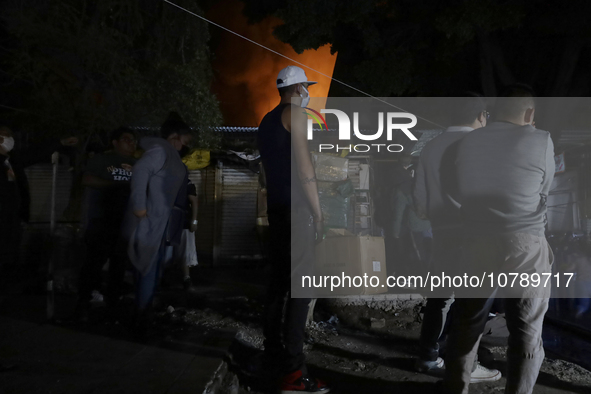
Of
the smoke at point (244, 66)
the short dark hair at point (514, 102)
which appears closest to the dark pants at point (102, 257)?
the short dark hair at point (514, 102)

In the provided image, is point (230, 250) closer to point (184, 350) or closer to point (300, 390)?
point (184, 350)

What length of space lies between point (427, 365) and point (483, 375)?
15.2 inches

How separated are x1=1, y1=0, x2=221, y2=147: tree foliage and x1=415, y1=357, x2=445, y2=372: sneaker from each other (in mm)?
7194

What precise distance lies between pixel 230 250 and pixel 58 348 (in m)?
7.47

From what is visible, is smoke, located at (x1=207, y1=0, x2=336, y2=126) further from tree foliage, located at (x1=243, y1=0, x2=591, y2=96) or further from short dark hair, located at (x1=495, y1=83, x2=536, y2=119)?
short dark hair, located at (x1=495, y1=83, x2=536, y2=119)

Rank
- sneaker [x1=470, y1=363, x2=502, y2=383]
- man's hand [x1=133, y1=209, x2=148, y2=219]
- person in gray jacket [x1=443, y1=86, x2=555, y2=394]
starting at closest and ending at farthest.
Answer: person in gray jacket [x1=443, y1=86, x2=555, y2=394] → sneaker [x1=470, y1=363, x2=502, y2=383] → man's hand [x1=133, y1=209, x2=148, y2=219]

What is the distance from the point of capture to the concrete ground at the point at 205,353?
267cm

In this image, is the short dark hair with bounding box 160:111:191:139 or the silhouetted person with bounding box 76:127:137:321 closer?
the short dark hair with bounding box 160:111:191:139

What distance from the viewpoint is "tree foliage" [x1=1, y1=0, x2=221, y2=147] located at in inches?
332

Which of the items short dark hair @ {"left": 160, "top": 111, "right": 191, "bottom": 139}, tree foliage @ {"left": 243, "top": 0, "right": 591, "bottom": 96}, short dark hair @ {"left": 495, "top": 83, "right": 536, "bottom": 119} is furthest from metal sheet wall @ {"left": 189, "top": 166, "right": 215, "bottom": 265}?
short dark hair @ {"left": 495, "top": 83, "right": 536, "bottom": 119}

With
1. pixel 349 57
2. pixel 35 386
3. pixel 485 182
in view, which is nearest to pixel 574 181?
pixel 349 57

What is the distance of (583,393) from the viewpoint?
119 inches

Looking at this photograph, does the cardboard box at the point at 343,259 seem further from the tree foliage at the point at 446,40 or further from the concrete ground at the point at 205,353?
the tree foliage at the point at 446,40

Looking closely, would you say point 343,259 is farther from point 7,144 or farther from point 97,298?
point 7,144
